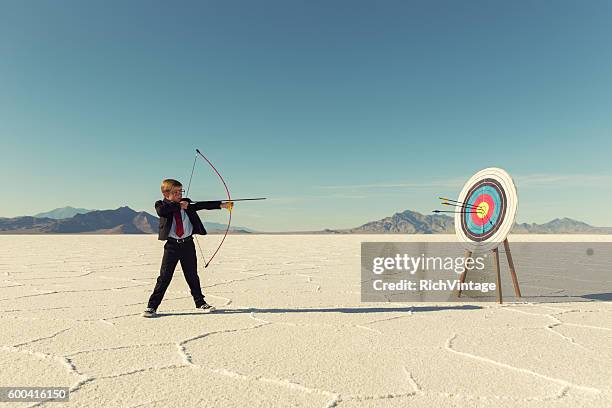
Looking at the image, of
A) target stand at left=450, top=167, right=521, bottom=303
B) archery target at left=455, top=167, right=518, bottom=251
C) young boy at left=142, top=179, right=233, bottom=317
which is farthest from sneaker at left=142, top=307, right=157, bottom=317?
archery target at left=455, top=167, right=518, bottom=251

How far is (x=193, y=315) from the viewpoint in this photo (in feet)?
12.7

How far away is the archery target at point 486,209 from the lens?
4.61 meters

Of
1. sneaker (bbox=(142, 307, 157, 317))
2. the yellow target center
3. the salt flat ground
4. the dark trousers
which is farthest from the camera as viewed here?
the yellow target center

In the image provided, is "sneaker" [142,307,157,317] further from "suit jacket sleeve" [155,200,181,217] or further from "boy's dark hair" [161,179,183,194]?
"boy's dark hair" [161,179,183,194]

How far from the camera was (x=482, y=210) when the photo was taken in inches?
199

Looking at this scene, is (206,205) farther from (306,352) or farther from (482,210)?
(482,210)

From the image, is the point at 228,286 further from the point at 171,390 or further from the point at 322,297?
the point at 171,390

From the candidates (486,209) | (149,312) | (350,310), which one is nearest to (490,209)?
(486,209)

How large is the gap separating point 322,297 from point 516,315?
80.1 inches

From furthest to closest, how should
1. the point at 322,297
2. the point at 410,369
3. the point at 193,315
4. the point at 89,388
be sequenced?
1. the point at 322,297
2. the point at 193,315
3. the point at 410,369
4. the point at 89,388

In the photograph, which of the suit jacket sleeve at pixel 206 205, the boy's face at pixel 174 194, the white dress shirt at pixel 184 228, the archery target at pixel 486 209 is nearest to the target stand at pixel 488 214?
the archery target at pixel 486 209

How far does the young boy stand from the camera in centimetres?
396

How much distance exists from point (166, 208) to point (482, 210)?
3.61 m

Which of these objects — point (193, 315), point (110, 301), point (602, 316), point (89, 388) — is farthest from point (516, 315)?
point (110, 301)
